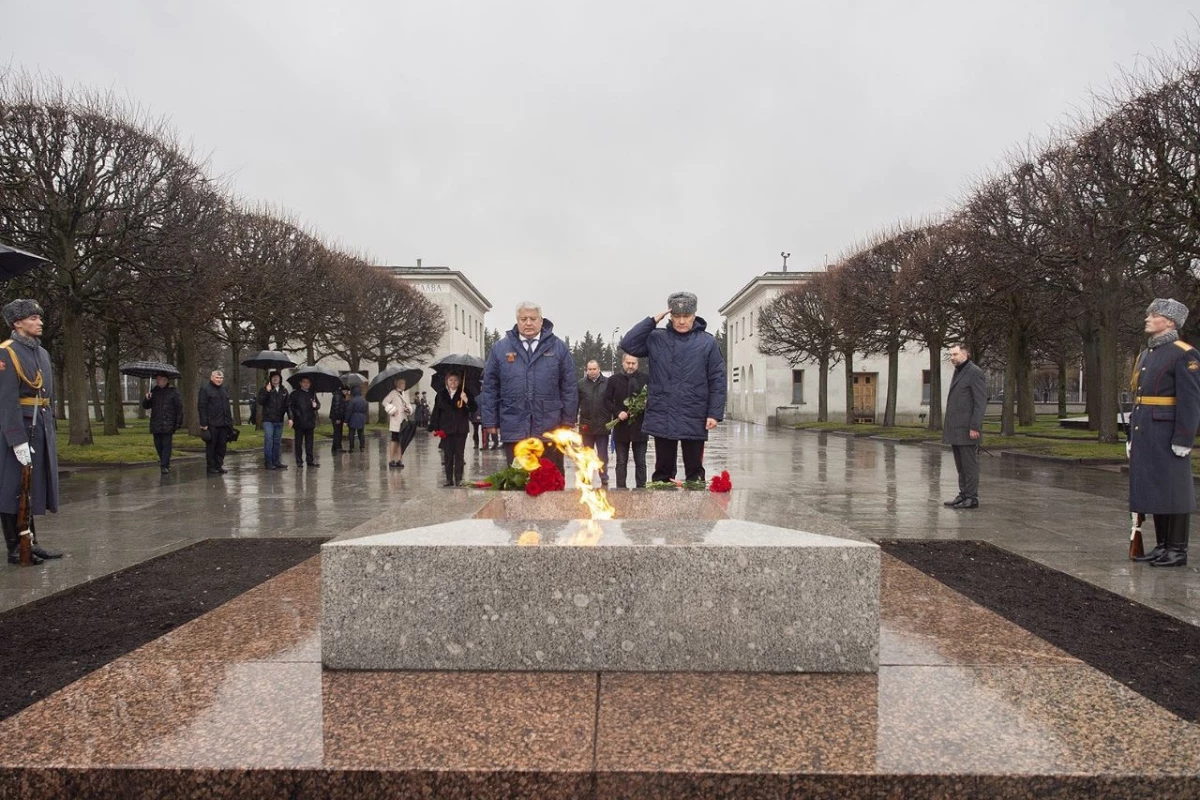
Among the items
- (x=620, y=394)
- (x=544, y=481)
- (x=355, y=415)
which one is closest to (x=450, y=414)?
(x=620, y=394)

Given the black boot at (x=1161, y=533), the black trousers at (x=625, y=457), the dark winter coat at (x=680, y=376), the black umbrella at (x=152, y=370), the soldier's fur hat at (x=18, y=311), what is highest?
the soldier's fur hat at (x=18, y=311)

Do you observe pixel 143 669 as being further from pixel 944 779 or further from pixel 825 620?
pixel 944 779

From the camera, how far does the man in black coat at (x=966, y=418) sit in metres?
9.82

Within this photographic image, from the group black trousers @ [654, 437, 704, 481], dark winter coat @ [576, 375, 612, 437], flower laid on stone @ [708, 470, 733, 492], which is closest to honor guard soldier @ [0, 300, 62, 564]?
black trousers @ [654, 437, 704, 481]

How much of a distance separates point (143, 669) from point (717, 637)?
2598 millimetres

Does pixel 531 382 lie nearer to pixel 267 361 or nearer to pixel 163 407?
pixel 163 407

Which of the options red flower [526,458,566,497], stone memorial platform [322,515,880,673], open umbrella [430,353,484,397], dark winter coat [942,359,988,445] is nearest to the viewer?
stone memorial platform [322,515,880,673]

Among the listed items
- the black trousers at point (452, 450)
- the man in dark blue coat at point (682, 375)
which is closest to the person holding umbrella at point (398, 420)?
the black trousers at point (452, 450)

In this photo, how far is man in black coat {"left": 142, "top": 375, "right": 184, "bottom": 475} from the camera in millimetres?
15133

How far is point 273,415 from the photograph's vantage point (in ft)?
55.3

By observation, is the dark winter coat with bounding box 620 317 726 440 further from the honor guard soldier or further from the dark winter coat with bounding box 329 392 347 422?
the dark winter coat with bounding box 329 392 347 422

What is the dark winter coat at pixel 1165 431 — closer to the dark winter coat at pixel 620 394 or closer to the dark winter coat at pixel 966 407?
the dark winter coat at pixel 966 407

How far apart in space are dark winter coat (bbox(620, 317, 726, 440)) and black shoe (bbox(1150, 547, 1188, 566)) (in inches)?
154

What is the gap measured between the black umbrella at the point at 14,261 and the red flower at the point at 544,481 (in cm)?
446
